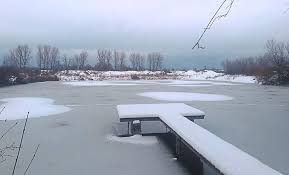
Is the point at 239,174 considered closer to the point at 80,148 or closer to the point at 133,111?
the point at 80,148

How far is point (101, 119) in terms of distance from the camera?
8.52 metres

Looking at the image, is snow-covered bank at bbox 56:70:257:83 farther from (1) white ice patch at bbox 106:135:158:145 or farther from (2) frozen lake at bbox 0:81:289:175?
(1) white ice patch at bbox 106:135:158:145

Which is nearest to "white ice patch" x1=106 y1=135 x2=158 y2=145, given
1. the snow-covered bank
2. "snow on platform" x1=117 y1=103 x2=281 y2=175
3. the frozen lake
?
the frozen lake

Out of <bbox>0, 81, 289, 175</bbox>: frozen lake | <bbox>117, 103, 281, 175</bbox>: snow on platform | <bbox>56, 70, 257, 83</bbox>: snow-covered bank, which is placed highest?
<bbox>117, 103, 281, 175</bbox>: snow on platform

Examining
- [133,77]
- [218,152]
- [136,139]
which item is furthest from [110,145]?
[133,77]

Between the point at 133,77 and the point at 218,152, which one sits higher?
the point at 218,152

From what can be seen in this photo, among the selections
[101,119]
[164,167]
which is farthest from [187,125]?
[101,119]

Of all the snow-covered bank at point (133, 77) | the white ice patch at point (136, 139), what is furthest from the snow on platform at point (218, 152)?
the snow-covered bank at point (133, 77)

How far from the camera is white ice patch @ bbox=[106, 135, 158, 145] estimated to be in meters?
6.14

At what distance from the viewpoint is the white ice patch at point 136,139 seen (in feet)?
20.1

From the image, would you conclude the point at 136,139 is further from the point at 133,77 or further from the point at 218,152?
the point at 133,77

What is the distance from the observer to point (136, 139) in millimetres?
6340

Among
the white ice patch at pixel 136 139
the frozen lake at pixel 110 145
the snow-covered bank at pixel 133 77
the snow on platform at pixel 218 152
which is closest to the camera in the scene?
the snow on platform at pixel 218 152

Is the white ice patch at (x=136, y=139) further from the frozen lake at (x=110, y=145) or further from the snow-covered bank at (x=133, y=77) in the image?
the snow-covered bank at (x=133, y=77)
